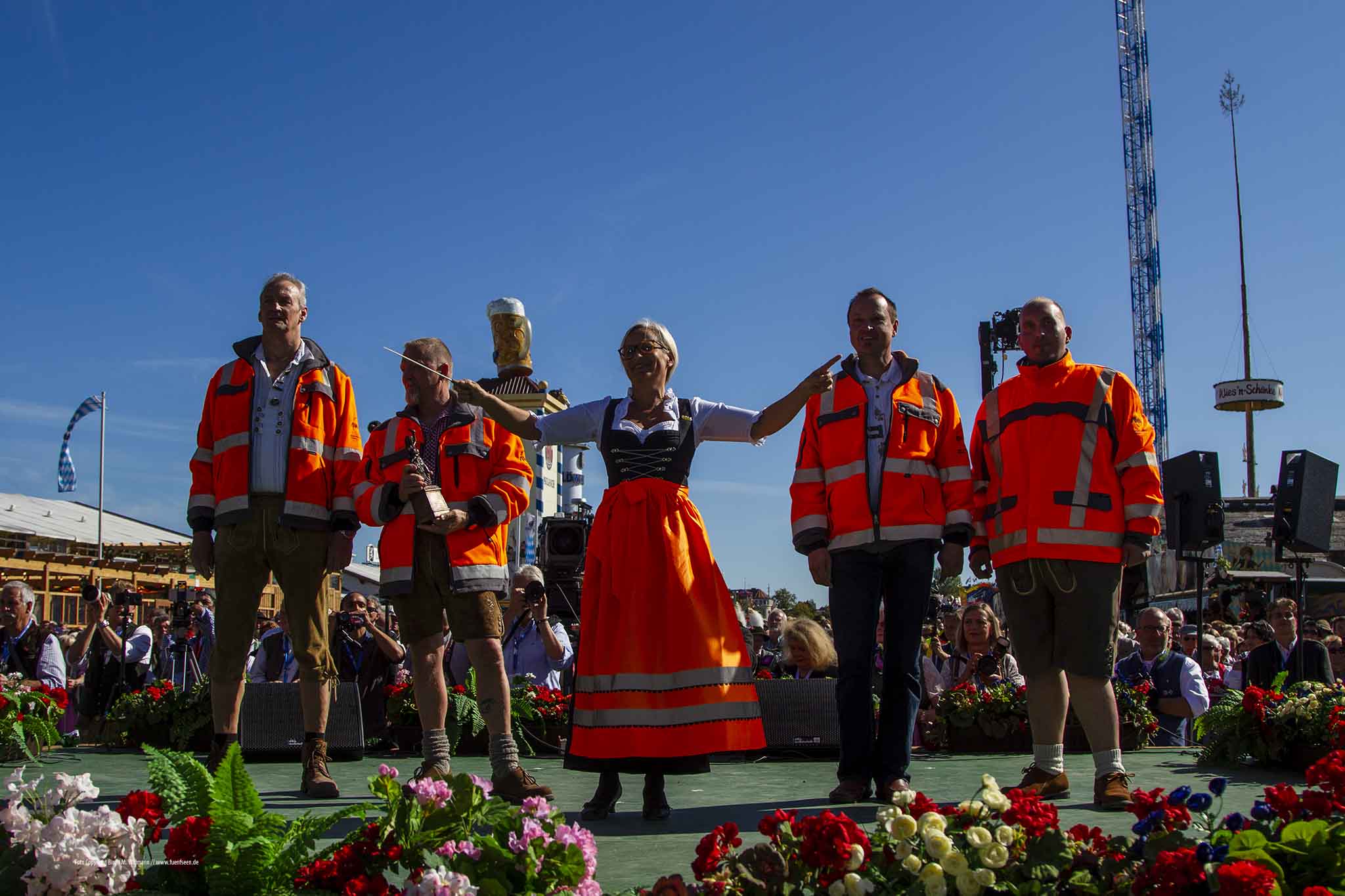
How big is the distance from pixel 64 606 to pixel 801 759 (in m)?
31.4

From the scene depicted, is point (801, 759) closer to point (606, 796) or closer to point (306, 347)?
point (606, 796)

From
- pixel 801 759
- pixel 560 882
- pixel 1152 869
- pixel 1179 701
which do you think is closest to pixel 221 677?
pixel 560 882

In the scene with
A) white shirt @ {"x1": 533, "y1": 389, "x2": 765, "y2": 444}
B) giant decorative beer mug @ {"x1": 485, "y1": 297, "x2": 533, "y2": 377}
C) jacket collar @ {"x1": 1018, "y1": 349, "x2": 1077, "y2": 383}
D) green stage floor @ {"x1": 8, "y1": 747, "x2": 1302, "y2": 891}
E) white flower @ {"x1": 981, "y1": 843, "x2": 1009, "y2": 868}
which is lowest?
green stage floor @ {"x1": 8, "y1": 747, "x2": 1302, "y2": 891}

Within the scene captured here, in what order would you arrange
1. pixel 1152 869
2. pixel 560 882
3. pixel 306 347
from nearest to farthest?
1. pixel 1152 869
2. pixel 560 882
3. pixel 306 347

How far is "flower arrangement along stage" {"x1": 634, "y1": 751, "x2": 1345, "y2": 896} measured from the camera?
2.36 metres

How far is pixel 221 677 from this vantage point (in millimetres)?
4895

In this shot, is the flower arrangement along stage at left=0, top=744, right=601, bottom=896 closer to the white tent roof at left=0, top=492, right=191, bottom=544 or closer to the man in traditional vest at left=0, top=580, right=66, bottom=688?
the man in traditional vest at left=0, top=580, right=66, bottom=688

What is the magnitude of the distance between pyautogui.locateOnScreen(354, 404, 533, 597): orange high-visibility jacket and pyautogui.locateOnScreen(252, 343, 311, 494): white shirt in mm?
316

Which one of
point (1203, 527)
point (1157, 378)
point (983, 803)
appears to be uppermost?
point (1157, 378)

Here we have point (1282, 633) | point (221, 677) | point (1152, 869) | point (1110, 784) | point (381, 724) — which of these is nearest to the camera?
point (1152, 869)

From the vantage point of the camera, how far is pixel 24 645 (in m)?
8.68

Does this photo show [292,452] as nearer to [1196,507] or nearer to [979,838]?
[979,838]

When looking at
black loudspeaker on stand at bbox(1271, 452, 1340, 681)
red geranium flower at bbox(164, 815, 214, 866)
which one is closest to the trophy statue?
red geranium flower at bbox(164, 815, 214, 866)

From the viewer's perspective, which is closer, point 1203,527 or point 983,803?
point 983,803
